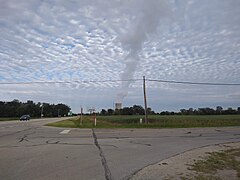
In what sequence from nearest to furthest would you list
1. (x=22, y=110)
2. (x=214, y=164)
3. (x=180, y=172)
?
(x=180, y=172)
(x=214, y=164)
(x=22, y=110)

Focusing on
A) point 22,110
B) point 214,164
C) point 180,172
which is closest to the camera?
point 180,172

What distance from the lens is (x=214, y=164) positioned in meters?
8.27

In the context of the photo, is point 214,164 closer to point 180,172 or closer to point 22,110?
point 180,172

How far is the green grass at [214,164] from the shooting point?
7.14 m

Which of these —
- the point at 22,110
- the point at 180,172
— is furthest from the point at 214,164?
the point at 22,110

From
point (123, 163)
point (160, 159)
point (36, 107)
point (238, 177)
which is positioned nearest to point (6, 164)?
point (123, 163)

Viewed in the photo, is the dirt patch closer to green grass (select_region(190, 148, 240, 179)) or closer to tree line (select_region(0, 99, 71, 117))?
green grass (select_region(190, 148, 240, 179))

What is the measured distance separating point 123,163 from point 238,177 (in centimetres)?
338

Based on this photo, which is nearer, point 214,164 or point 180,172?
point 180,172

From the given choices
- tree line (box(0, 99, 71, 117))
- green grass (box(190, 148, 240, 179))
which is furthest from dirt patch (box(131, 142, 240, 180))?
tree line (box(0, 99, 71, 117))

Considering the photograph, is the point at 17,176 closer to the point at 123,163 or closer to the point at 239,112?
the point at 123,163

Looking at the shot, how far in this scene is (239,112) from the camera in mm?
108625

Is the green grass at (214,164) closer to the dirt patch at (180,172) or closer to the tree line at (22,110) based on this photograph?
the dirt patch at (180,172)

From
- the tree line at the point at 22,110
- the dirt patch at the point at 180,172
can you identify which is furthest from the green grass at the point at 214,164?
the tree line at the point at 22,110
